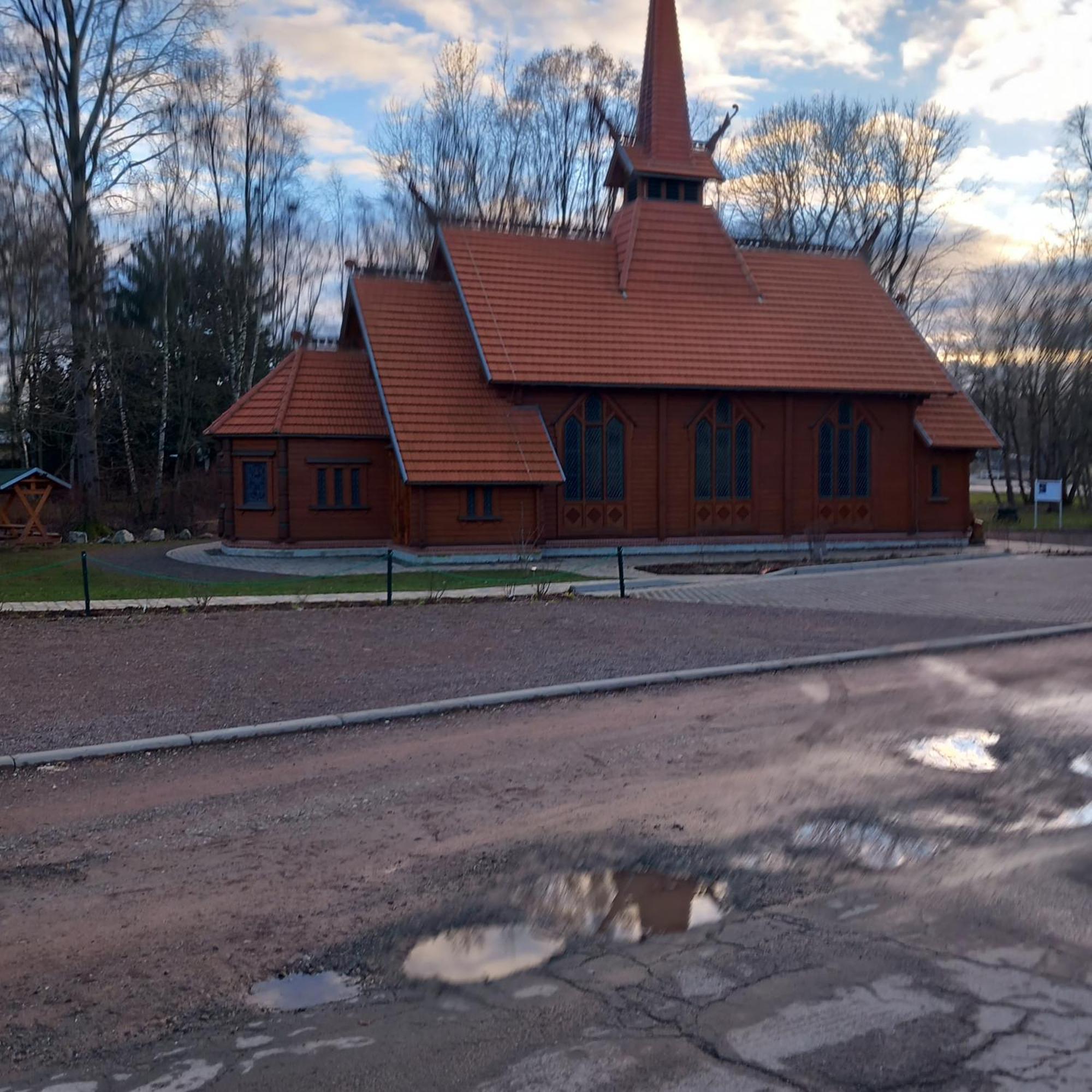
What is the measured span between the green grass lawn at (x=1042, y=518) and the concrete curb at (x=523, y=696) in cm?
2803

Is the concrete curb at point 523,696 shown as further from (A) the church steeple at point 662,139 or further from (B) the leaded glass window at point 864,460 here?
(A) the church steeple at point 662,139

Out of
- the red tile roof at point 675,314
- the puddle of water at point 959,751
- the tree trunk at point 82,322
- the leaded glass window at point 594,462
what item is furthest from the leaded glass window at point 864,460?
the puddle of water at point 959,751

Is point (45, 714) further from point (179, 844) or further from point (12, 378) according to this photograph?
point (12, 378)

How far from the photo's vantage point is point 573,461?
30.0m

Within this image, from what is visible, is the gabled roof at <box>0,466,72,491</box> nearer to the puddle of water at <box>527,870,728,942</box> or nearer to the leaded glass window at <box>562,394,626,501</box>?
the leaded glass window at <box>562,394,626,501</box>

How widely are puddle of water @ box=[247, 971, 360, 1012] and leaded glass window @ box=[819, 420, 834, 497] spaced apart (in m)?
29.5

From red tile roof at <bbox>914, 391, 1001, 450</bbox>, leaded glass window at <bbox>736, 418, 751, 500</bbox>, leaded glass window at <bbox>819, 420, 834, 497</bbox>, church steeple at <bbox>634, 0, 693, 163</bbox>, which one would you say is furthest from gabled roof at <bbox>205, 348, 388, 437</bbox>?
red tile roof at <bbox>914, 391, 1001, 450</bbox>

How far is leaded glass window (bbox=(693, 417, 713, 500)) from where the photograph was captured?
31.3 m

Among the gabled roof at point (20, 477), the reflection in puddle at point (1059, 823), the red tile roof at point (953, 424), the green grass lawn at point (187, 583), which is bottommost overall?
the reflection in puddle at point (1059, 823)

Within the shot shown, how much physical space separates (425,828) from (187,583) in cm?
1676

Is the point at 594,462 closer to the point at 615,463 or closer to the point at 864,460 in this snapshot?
the point at 615,463

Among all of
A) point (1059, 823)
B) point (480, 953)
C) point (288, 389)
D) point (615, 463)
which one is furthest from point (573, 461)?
point (480, 953)

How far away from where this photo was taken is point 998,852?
656cm

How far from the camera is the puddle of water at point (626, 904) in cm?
554
